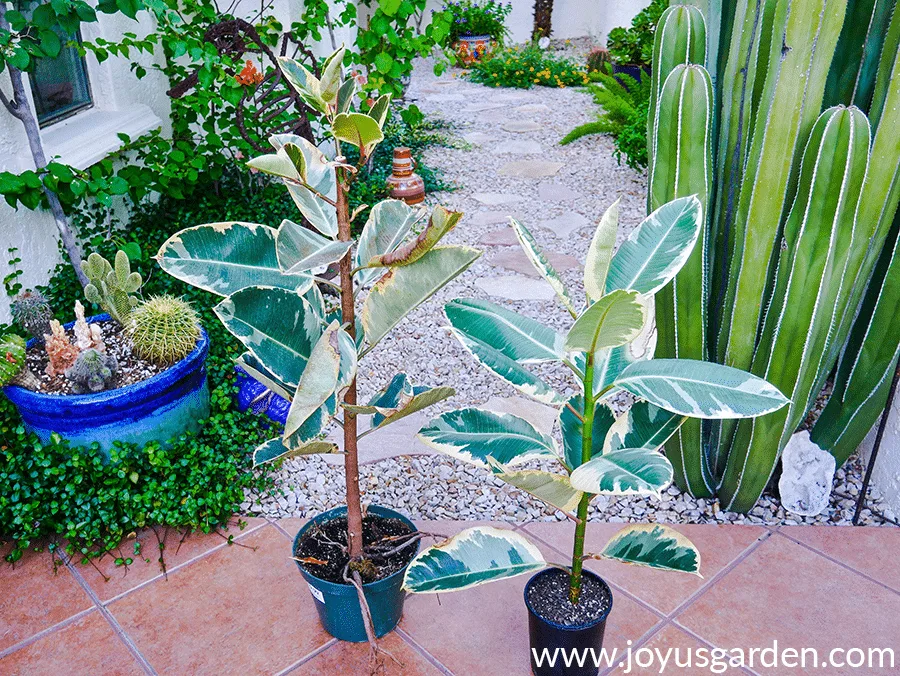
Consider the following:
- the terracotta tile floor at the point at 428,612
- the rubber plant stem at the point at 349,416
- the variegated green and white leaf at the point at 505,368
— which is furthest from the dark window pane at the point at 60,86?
the variegated green and white leaf at the point at 505,368

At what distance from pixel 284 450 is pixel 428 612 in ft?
2.27

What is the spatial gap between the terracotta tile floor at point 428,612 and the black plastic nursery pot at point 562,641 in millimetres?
126

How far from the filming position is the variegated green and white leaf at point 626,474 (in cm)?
126

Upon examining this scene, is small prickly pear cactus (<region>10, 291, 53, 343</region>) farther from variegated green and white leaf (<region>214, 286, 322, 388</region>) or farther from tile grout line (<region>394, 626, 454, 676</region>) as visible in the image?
tile grout line (<region>394, 626, 454, 676</region>)

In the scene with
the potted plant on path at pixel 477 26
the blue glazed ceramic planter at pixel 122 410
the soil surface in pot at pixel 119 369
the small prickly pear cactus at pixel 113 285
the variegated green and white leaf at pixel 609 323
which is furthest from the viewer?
the potted plant on path at pixel 477 26

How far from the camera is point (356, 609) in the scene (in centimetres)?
182

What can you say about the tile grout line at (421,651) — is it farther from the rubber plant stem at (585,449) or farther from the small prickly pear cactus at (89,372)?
the small prickly pear cactus at (89,372)

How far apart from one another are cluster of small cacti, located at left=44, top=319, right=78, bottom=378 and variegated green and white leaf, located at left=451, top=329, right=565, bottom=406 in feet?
5.07

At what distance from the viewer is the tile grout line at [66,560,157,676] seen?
1852mm

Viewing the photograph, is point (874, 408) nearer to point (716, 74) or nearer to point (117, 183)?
point (716, 74)

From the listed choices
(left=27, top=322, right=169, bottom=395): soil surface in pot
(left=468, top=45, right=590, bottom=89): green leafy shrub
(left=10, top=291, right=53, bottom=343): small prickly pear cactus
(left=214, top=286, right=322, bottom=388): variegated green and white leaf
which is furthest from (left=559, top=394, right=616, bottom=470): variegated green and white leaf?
(left=468, top=45, right=590, bottom=89): green leafy shrub

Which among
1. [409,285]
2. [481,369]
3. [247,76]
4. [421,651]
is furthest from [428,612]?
[247,76]

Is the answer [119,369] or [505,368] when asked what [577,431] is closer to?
[505,368]

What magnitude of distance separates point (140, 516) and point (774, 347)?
1884mm
